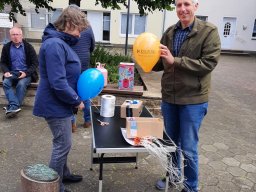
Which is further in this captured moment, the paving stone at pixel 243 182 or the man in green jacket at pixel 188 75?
the paving stone at pixel 243 182

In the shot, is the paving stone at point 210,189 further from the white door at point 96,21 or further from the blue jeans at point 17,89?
the white door at point 96,21

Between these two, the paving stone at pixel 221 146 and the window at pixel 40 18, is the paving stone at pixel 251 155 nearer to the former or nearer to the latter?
the paving stone at pixel 221 146

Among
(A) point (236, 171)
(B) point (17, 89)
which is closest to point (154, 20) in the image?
(B) point (17, 89)

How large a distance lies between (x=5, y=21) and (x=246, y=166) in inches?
573

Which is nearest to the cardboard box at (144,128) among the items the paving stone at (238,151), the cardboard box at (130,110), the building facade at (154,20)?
the cardboard box at (130,110)

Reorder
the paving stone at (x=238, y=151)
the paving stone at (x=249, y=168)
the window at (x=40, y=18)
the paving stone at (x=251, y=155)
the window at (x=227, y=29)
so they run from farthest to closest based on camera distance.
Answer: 1. the window at (x=227, y=29)
2. the window at (x=40, y=18)
3. the paving stone at (x=238, y=151)
4. the paving stone at (x=251, y=155)
5. the paving stone at (x=249, y=168)

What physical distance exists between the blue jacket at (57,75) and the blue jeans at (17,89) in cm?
259

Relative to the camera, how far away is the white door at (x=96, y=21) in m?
17.2

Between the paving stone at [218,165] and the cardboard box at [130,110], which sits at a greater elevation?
the cardboard box at [130,110]

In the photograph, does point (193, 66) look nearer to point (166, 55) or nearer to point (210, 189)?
point (166, 55)

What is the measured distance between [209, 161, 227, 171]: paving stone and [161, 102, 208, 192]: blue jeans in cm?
87

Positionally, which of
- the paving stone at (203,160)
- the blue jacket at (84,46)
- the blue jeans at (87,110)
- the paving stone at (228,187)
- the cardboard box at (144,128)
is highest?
the blue jacket at (84,46)

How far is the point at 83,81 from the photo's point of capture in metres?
2.46

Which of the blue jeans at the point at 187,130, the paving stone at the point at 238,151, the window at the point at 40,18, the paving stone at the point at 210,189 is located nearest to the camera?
the blue jeans at the point at 187,130
